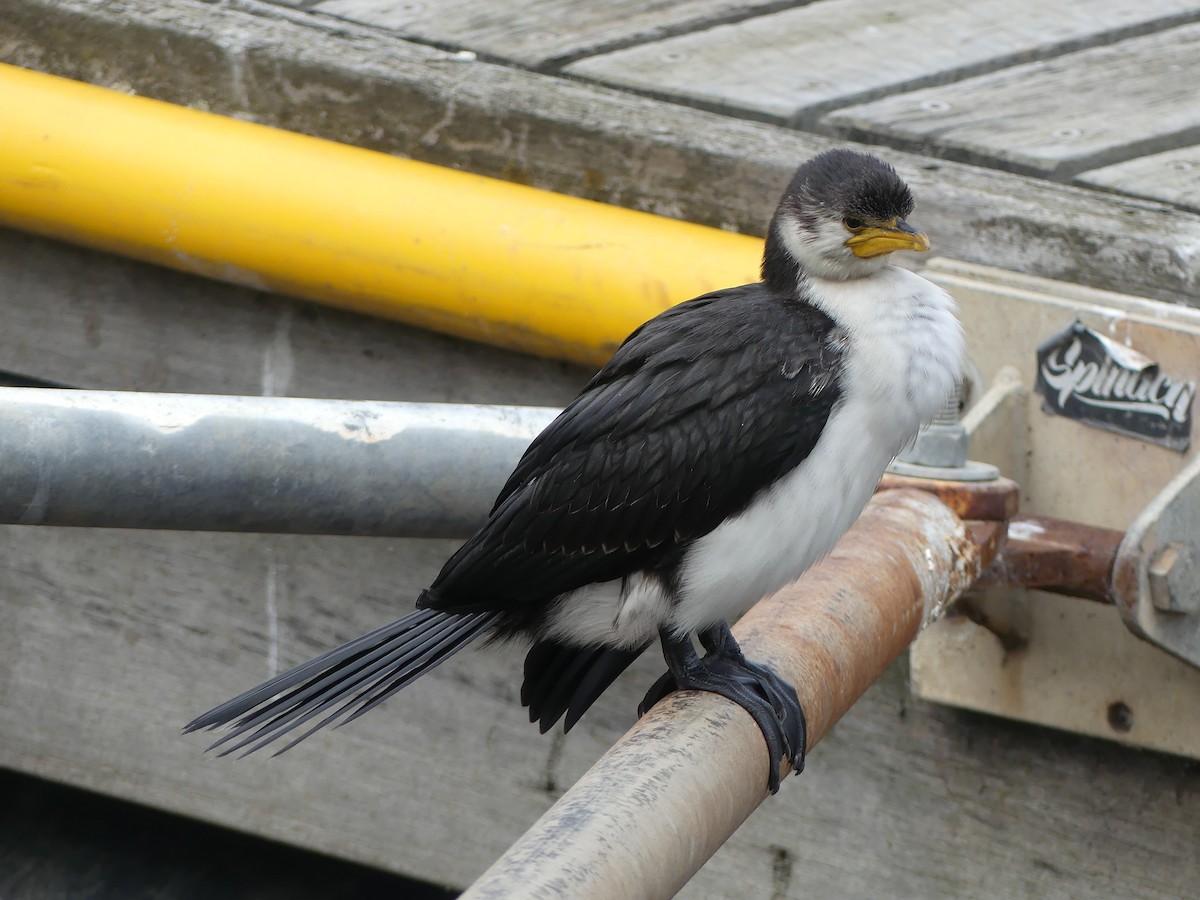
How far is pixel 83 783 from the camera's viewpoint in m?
2.59

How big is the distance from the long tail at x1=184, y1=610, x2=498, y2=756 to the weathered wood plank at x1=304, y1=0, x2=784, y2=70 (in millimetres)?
1173

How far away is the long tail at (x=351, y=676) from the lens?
5.00 feet

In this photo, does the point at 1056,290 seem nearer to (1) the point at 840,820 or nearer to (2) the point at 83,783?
(1) the point at 840,820

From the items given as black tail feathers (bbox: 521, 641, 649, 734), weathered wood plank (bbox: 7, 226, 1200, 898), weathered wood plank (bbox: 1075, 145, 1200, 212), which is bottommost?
weathered wood plank (bbox: 7, 226, 1200, 898)

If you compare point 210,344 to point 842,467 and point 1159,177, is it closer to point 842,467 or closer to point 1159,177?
point 842,467

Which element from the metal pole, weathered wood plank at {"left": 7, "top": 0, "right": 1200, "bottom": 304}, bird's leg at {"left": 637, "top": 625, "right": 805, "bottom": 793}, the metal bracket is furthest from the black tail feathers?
weathered wood plank at {"left": 7, "top": 0, "right": 1200, "bottom": 304}

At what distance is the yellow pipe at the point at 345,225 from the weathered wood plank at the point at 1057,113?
0.43 metres

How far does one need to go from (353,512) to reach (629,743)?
1.58ft

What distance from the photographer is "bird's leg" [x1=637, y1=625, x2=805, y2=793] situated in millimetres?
1517

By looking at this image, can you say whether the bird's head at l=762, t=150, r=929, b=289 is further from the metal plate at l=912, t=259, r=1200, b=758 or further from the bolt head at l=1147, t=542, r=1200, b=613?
the bolt head at l=1147, t=542, r=1200, b=613

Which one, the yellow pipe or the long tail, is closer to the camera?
the long tail

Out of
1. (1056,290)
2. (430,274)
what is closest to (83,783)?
(430,274)

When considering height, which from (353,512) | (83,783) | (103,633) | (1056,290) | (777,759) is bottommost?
(83,783)

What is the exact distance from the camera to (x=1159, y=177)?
7.35 feet
